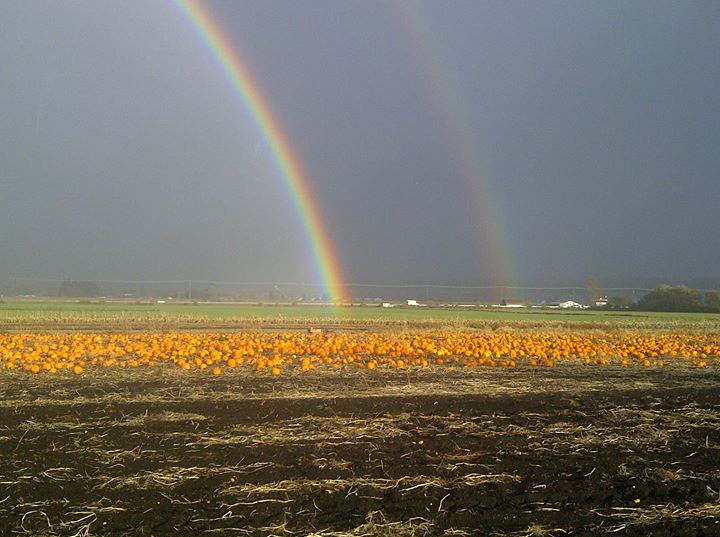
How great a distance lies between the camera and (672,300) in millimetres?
86250

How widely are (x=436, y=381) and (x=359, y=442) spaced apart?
509 cm

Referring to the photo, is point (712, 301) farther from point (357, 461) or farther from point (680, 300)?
point (357, 461)

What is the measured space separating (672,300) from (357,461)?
92.4m

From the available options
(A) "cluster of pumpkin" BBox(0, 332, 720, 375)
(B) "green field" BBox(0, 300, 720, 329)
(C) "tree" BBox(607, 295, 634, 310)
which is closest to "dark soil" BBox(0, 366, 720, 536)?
(A) "cluster of pumpkin" BBox(0, 332, 720, 375)

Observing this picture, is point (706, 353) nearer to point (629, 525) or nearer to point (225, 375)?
point (225, 375)

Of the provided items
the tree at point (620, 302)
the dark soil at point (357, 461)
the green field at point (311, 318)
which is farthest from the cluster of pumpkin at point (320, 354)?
the tree at point (620, 302)

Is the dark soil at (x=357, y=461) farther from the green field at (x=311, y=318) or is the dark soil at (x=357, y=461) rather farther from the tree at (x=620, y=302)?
the tree at (x=620, y=302)

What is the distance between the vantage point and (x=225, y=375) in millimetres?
12703

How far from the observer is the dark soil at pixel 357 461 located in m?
4.73

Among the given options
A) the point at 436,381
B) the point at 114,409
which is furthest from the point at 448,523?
the point at 436,381

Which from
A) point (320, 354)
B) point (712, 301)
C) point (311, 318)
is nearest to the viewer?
point (320, 354)

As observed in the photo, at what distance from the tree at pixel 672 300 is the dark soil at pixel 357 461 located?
83987mm

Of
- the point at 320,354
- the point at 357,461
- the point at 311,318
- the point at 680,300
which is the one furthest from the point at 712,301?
the point at 357,461

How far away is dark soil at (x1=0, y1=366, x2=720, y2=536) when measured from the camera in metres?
4.73
